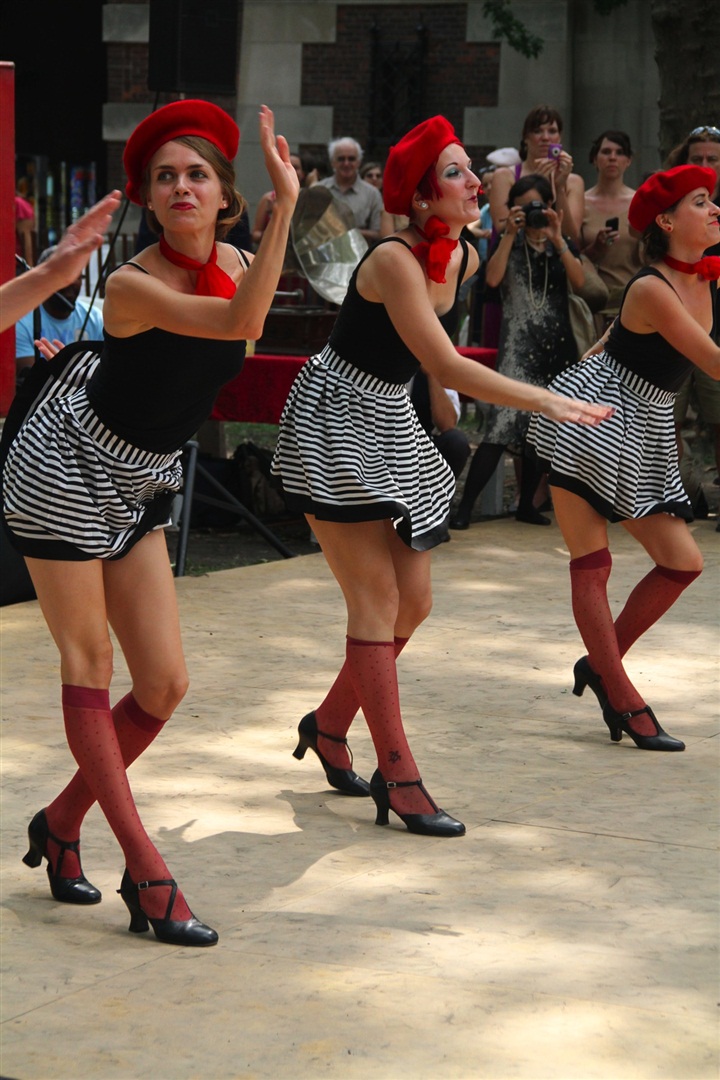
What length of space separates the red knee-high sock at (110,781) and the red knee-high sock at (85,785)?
141 millimetres

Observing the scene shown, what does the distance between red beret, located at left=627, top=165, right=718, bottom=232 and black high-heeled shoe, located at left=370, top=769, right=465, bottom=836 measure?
2039 millimetres

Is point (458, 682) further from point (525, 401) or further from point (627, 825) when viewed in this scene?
point (525, 401)

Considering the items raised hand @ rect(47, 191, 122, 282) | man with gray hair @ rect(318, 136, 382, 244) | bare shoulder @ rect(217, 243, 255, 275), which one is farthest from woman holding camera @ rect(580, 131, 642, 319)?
raised hand @ rect(47, 191, 122, 282)

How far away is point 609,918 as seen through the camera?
3783 mm

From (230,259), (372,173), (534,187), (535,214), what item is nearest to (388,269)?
(230,259)

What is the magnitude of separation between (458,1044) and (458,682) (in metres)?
3.07

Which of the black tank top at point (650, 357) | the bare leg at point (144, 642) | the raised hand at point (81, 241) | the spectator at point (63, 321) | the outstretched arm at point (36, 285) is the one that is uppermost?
the raised hand at point (81, 241)

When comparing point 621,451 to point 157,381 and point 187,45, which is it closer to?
point 157,381

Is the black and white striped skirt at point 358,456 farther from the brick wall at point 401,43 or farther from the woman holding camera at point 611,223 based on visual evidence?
the brick wall at point 401,43

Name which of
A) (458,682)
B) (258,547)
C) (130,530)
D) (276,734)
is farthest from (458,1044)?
(258,547)

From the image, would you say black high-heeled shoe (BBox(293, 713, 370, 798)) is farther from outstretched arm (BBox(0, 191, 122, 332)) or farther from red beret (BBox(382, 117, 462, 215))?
outstretched arm (BBox(0, 191, 122, 332))

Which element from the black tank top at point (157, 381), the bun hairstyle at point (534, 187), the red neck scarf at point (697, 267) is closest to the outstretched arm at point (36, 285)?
the black tank top at point (157, 381)

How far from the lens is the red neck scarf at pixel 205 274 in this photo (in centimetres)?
364

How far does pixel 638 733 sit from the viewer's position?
530cm
